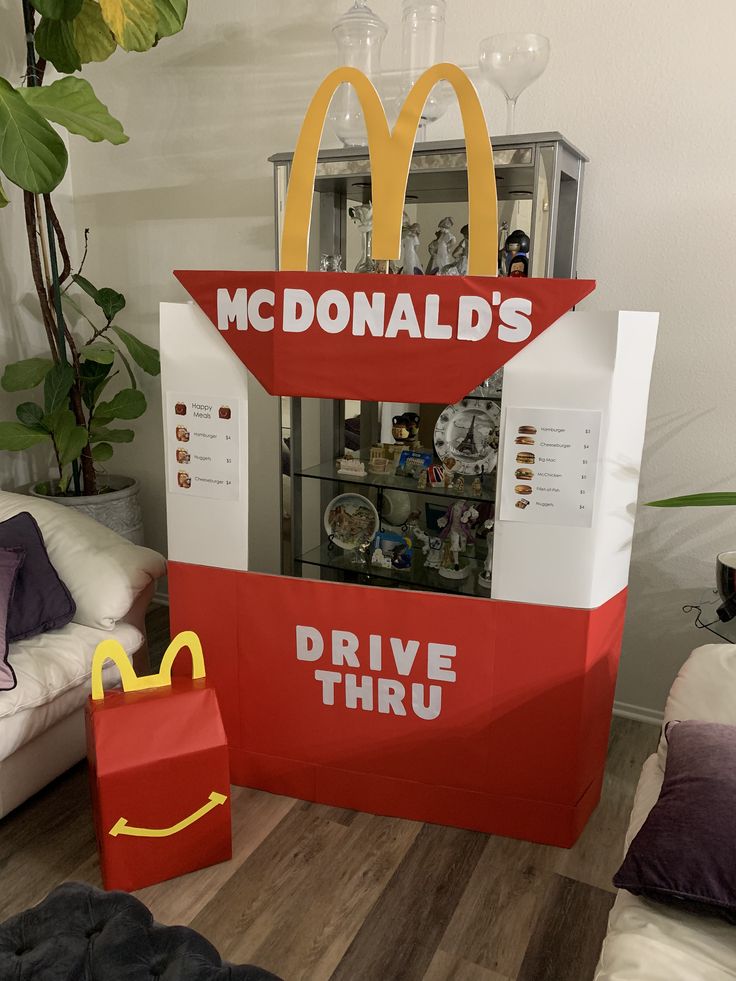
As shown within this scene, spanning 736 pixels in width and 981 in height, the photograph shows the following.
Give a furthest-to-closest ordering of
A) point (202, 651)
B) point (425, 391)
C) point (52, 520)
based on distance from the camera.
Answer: point (52, 520) → point (202, 651) → point (425, 391)

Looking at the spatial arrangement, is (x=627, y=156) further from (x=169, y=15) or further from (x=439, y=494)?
(x=169, y=15)

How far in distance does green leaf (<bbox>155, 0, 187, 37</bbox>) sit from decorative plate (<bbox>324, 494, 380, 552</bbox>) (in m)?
1.49

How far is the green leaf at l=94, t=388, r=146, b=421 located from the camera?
2955 millimetres

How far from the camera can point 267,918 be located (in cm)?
175

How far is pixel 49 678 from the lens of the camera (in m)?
2.02

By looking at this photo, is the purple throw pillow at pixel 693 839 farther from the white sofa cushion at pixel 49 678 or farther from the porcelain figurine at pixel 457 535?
the white sofa cushion at pixel 49 678

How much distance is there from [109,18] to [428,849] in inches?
93.6

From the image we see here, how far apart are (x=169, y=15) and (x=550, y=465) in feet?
5.82

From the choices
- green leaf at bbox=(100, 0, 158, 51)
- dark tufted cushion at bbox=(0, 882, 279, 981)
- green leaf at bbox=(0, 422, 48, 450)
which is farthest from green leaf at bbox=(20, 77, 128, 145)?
dark tufted cushion at bbox=(0, 882, 279, 981)

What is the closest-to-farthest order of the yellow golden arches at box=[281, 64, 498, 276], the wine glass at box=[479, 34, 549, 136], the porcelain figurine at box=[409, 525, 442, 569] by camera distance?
the yellow golden arches at box=[281, 64, 498, 276] < the wine glass at box=[479, 34, 549, 136] < the porcelain figurine at box=[409, 525, 442, 569]

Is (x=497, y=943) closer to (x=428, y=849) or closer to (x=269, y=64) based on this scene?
(x=428, y=849)

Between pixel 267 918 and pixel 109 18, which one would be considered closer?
pixel 267 918

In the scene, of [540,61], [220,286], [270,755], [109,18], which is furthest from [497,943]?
[109,18]

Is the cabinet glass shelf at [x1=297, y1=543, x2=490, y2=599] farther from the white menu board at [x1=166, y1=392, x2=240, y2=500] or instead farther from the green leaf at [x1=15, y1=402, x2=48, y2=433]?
the green leaf at [x1=15, y1=402, x2=48, y2=433]
